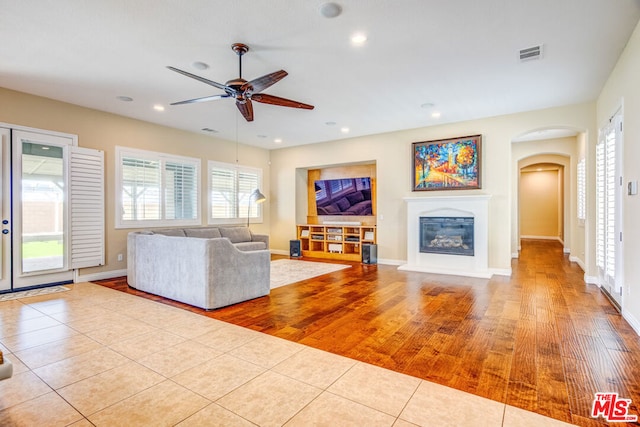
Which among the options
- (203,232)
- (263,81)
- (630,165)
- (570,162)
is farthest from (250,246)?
(570,162)

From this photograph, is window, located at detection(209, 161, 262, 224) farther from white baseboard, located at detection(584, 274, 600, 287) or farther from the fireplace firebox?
white baseboard, located at detection(584, 274, 600, 287)

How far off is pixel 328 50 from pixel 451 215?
13.9ft

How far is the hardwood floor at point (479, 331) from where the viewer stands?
222 cm

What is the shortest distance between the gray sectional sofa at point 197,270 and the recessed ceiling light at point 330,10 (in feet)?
8.74

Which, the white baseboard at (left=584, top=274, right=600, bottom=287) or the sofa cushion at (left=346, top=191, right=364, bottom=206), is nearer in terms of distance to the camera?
the white baseboard at (left=584, top=274, right=600, bottom=287)

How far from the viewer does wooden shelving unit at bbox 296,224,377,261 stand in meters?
7.95

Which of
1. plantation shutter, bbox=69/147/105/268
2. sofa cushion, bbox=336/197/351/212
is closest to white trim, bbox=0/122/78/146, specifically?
plantation shutter, bbox=69/147/105/268

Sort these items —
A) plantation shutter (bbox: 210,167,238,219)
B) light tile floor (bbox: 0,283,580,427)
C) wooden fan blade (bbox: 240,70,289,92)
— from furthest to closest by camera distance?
plantation shutter (bbox: 210,167,238,219) → wooden fan blade (bbox: 240,70,289,92) → light tile floor (bbox: 0,283,580,427)

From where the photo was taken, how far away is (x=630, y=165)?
11.3 ft

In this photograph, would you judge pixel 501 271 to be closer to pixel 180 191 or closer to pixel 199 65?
pixel 199 65

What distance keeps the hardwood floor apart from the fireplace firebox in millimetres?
926

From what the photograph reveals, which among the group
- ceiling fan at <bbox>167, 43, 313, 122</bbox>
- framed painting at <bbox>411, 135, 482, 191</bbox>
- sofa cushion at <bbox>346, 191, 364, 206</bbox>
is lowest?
sofa cushion at <bbox>346, 191, 364, 206</bbox>

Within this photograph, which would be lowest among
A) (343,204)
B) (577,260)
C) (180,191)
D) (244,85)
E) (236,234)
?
(577,260)

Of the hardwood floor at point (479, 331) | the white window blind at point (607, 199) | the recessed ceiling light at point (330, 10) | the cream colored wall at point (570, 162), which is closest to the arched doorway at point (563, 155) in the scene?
the cream colored wall at point (570, 162)
